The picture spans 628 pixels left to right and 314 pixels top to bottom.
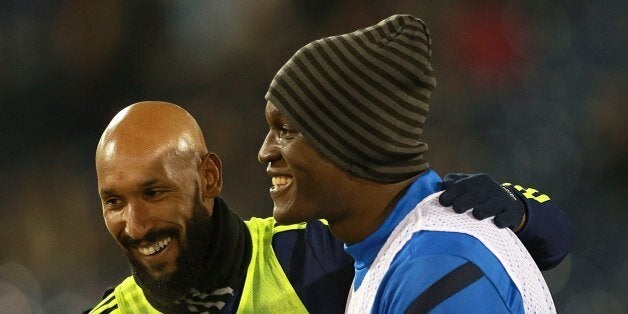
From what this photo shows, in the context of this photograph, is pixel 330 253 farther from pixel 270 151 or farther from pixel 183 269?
pixel 270 151

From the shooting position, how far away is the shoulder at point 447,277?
1323 mm

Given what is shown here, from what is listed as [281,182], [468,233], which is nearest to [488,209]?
[468,233]

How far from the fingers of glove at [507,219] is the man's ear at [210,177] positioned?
2.73 ft

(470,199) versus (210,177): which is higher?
(210,177)

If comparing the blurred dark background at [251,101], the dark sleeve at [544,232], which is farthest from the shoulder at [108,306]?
the blurred dark background at [251,101]

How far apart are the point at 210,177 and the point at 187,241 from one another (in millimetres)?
182

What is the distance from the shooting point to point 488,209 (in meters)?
1.58

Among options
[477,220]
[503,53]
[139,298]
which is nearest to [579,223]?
[503,53]

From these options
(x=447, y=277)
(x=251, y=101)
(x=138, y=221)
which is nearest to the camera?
(x=447, y=277)

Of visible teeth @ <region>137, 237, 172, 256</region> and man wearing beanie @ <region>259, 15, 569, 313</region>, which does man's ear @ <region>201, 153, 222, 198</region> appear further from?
man wearing beanie @ <region>259, 15, 569, 313</region>

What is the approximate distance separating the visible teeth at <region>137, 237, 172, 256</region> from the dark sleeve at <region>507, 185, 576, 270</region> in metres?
0.83

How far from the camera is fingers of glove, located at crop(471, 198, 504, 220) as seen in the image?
154 cm

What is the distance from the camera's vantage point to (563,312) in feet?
13.2

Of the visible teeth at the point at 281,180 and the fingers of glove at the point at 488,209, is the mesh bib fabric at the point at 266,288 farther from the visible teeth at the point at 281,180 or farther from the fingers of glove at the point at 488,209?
the fingers of glove at the point at 488,209
